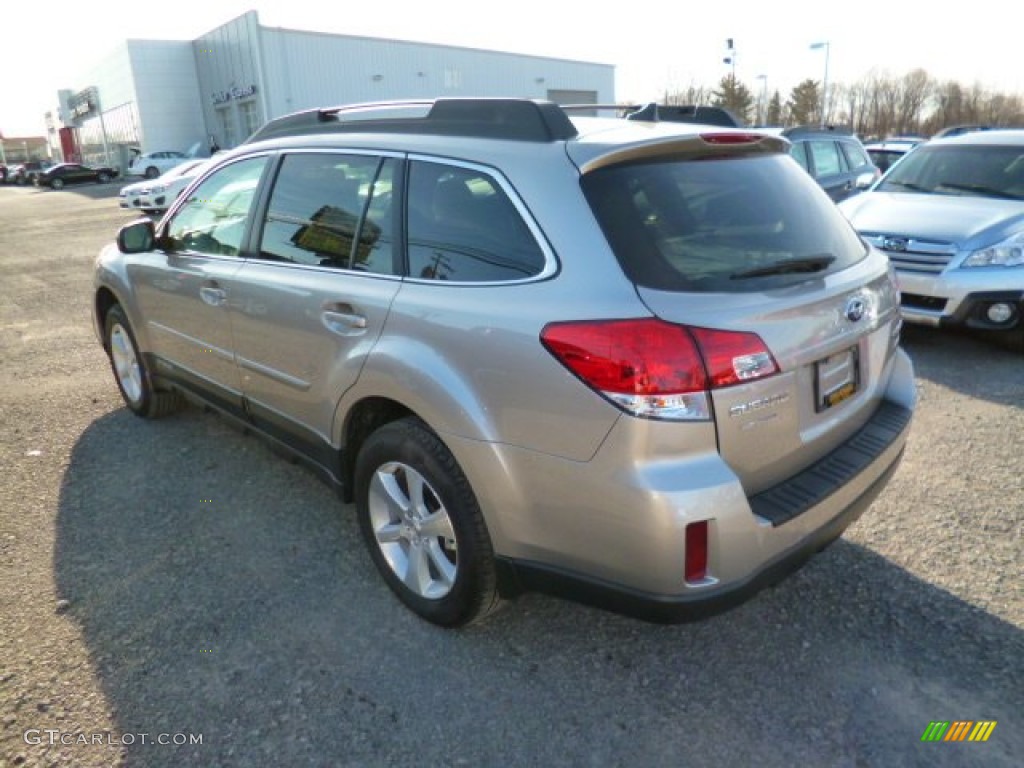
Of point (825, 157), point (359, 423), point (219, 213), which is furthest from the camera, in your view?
point (825, 157)

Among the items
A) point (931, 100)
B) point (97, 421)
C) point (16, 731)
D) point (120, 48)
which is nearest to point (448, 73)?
point (120, 48)

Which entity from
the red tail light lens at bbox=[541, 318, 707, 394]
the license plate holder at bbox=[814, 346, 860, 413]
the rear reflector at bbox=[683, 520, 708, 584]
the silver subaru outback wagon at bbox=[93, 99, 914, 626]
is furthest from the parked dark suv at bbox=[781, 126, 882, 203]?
the rear reflector at bbox=[683, 520, 708, 584]

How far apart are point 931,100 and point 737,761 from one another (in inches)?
2786

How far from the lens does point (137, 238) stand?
4262 mm

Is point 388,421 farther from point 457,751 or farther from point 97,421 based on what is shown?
point 97,421

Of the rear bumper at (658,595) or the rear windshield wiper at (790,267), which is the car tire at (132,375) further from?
the rear windshield wiper at (790,267)

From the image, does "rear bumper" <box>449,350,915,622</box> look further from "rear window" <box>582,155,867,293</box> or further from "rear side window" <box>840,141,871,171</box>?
"rear side window" <box>840,141,871,171</box>

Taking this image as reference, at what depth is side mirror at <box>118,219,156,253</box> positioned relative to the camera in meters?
4.27

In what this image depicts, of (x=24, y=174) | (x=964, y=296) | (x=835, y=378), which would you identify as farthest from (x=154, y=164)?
(x=835, y=378)

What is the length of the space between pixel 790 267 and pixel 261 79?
41.9m

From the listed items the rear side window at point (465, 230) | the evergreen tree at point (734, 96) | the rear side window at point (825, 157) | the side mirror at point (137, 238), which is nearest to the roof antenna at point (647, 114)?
the rear side window at point (465, 230)

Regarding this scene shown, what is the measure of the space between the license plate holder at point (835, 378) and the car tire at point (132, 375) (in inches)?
153

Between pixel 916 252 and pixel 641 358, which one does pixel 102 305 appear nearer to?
pixel 641 358

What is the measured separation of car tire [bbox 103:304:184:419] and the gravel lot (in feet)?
3.16
